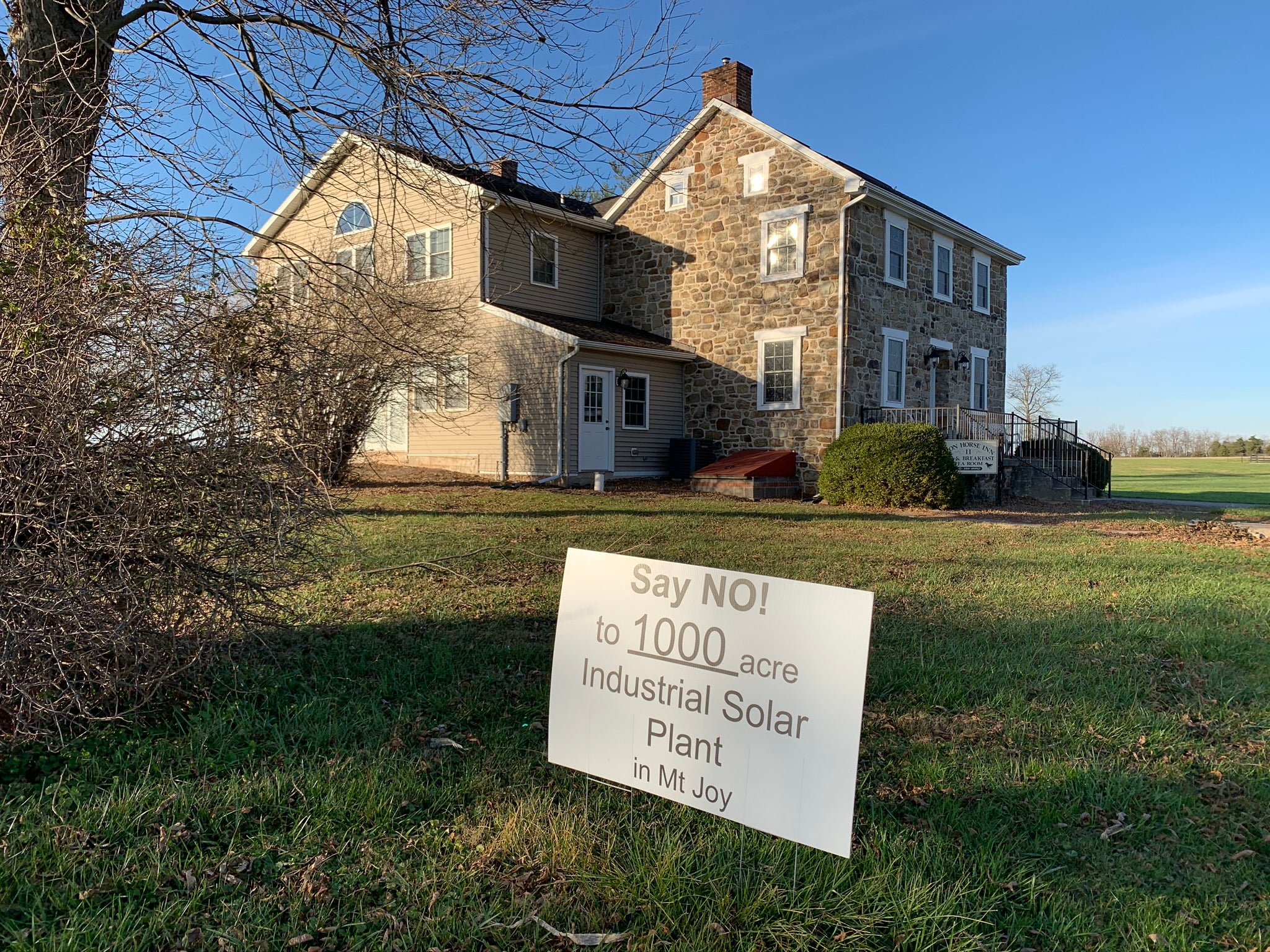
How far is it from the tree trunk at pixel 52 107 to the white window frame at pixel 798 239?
13665 mm

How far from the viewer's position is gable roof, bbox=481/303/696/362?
1609cm

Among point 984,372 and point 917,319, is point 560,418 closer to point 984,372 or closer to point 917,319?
point 917,319

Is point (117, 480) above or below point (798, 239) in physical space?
below

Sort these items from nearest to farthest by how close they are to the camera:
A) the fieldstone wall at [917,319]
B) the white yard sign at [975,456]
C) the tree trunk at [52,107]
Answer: the tree trunk at [52,107], the white yard sign at [975,456], the fieldstone wall at [917,319]

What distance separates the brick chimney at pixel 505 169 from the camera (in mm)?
5516

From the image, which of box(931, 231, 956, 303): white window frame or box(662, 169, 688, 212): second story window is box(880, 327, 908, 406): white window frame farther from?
box(662, 169, 688, 212): second story window

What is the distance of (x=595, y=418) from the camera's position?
17.1 meters

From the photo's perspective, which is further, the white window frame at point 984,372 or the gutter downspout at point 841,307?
the white window frame at point 984,372

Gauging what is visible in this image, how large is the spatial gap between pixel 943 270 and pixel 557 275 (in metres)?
9.38

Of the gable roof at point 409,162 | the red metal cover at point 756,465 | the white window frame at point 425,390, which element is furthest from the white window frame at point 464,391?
the gable roof at point 409,162

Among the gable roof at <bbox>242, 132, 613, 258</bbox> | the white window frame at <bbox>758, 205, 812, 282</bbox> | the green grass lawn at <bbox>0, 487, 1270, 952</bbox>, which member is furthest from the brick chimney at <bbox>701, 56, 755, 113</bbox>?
the green grass lawn at <bbox>0, 487, 1270, 952</bbox>

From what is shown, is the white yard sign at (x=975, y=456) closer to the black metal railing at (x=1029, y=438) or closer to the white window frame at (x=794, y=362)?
the black metal railing at (x=1029, y=438)

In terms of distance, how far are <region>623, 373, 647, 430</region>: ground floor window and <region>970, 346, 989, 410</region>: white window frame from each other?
8915 millimetres

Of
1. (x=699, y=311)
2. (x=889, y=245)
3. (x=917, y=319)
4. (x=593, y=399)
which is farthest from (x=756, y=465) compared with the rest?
(x=889, y=245)
